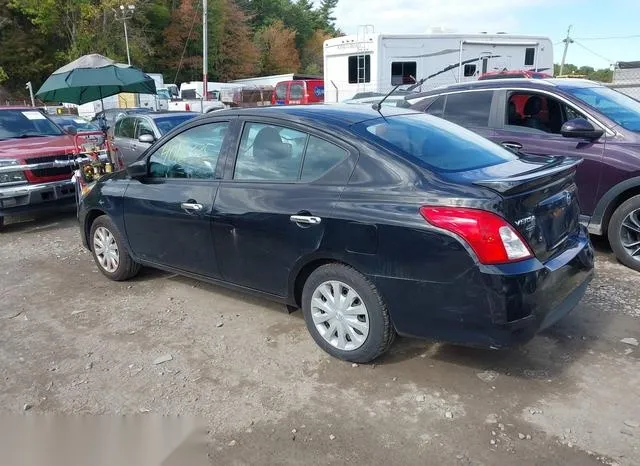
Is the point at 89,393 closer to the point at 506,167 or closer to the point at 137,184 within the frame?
the point at 137,184

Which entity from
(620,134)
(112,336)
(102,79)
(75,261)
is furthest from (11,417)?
(102,79)

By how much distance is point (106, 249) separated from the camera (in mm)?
5371

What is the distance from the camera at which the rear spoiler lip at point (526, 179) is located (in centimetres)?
304

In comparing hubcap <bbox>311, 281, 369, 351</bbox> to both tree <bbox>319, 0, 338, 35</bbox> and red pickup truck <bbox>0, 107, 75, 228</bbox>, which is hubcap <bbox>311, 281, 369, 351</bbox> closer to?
red pickup truck <bbox>0, 107, 75, 228</bbox>

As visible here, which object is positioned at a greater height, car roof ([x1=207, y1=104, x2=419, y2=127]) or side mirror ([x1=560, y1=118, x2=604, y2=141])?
car roof ([x1=207, y1=104, x2=419, y2=127])

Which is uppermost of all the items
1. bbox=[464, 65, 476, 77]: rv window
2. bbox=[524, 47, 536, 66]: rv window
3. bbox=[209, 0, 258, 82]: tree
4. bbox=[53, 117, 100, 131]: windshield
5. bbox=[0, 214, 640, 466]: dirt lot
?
bbox=[209, 0, 258, 82]: tree

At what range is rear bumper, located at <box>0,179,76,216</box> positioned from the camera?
7.46 meters

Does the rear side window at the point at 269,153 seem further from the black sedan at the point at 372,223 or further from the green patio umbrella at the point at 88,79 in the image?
the green patio umbrella at the point at 88,79

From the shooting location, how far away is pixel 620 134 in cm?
522

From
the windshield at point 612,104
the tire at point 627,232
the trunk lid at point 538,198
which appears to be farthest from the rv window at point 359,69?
the trunk lid at point 538,198

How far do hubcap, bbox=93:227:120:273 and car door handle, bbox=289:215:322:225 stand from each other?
2.40 m

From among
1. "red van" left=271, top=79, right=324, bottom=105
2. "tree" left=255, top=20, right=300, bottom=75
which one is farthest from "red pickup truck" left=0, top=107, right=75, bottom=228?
"tree" left=255, top=20, right=300, bottom=75

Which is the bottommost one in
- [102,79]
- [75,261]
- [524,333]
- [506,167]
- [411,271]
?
[75,261]

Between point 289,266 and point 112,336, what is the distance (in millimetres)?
1605
